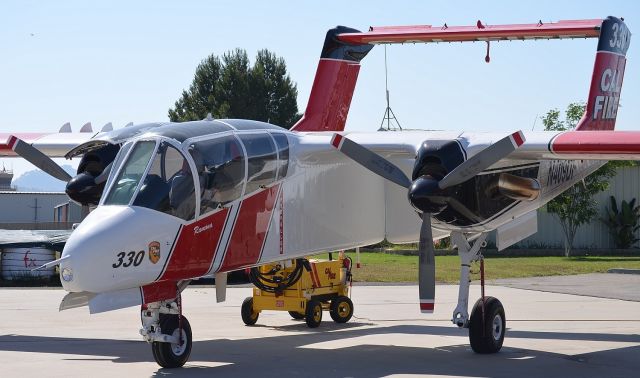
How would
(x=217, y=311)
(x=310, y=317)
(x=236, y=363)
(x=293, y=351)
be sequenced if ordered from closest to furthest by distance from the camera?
(x=236, y=363) < (x=293, y=351) < (x=310, y=317) < (x=217, y=311)

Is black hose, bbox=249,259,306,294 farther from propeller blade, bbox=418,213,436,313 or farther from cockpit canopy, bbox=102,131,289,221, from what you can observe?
cockpit canopy, bbox=102,131,289,221

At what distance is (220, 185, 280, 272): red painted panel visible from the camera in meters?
14.4

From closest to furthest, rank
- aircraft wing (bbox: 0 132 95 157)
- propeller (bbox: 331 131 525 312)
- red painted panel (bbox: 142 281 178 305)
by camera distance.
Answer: red painted panel (bbox: 142 281 178 305), propeller (bbox: 331 131 525 312), aircraft wing (bbox: 0 132 95 157)

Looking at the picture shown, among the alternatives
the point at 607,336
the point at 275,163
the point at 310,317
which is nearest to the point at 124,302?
the point at 275,163

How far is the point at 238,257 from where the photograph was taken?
14.6m

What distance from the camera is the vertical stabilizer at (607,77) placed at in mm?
18844

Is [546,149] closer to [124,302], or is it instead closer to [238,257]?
[238,257]

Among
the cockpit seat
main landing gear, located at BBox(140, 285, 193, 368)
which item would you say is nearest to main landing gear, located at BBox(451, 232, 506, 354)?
main landing gear, located at BBox(140, 285, 193, 368)

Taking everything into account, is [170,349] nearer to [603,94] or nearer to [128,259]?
[128,259]

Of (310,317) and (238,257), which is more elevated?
(238,257)

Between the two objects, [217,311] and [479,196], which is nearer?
[479,196]

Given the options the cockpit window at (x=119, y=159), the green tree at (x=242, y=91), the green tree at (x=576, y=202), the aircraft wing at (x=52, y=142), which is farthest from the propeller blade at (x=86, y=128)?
the green tree at (x=242, y=91)

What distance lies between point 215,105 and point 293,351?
5958 cm

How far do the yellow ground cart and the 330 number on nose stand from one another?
607 centimetres
